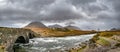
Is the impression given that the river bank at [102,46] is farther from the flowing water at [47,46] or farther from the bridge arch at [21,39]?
the bridge arch at [21,39]

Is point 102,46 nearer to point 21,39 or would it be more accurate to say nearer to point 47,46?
point 47,46

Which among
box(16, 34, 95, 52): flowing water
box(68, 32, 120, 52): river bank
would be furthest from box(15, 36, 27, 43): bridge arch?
box(68, 32, 120, 52): river bank

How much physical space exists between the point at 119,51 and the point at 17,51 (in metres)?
38.5

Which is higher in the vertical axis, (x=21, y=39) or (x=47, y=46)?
(x=21, y=39)

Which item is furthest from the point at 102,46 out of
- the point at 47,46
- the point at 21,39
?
the point at 21,39

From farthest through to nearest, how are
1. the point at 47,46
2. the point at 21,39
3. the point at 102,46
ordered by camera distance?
the point at 21,39 < the point at 47,46 < the point at 102,46

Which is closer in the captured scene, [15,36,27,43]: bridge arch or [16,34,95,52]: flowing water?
A: [16,34,95,52]: flowing water

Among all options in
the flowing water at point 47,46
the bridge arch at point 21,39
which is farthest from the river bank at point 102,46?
the bridge arch at point 21,39

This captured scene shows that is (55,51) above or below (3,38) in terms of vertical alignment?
below

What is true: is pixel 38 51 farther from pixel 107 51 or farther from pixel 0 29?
pixel 107 51

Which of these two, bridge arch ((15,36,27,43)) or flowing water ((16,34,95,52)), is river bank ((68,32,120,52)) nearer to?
flowing water ((16,34,95,52))

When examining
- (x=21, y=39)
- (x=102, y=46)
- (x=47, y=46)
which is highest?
(x=21, y=39)

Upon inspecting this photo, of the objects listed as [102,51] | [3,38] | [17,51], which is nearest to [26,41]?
[17,51]

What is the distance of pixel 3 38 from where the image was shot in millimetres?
52500
